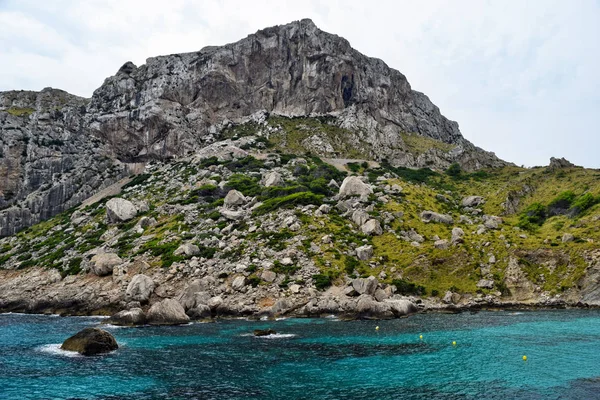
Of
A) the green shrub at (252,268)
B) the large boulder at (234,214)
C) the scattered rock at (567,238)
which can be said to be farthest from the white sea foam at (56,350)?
the scattered rock at (567,238)

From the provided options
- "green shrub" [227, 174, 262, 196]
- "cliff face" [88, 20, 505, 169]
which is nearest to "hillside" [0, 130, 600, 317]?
"green shrub" [227, 174, 262, 196]

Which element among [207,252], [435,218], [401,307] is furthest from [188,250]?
[435,218]

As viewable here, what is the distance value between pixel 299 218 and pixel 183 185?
54.8 m

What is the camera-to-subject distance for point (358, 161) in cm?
15775

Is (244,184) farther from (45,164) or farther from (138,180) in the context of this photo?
(45,164)

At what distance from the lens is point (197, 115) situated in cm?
17238

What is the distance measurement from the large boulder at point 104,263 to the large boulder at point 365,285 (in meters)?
47.8

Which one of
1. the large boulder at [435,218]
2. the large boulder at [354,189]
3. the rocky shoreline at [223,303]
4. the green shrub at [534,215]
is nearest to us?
the rocky shoreline at [223,303]

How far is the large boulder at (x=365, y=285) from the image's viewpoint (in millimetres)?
64375

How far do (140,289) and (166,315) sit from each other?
12586 millimetres

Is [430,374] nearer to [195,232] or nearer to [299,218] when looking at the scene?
[299,218]

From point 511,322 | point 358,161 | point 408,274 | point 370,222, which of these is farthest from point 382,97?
point 511,322

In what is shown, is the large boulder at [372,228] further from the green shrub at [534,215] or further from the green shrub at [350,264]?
the green shrub at [534,215]

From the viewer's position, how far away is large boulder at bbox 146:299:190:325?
188ft
